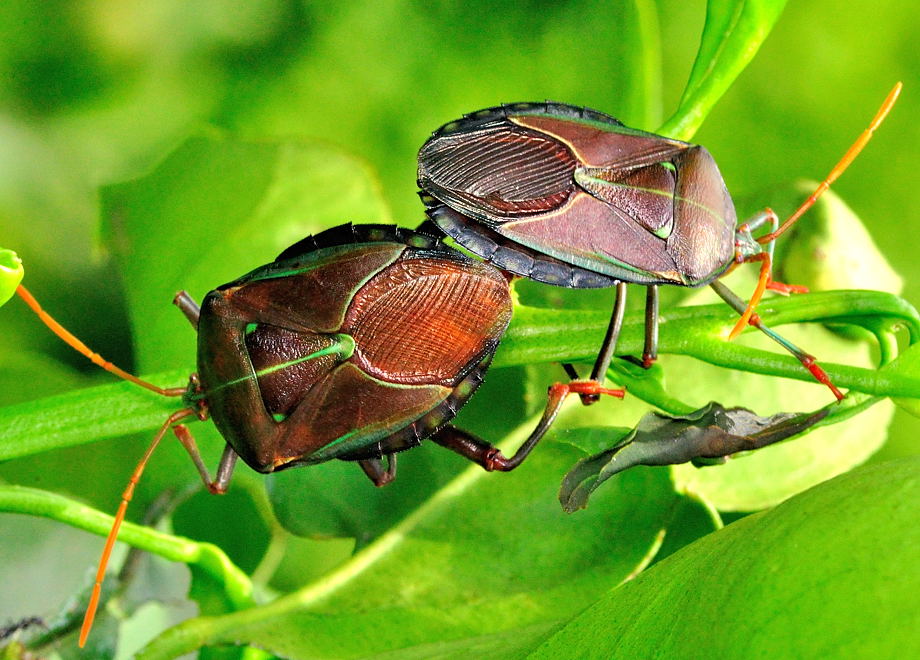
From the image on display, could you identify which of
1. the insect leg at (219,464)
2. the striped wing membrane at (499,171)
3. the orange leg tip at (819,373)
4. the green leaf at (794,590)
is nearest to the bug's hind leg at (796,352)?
the orange leg tip at (819,373)

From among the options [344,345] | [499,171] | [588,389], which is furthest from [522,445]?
[499,171]

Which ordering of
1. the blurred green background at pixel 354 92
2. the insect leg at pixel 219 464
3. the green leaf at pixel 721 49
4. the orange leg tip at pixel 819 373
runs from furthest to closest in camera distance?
the blurred green background at pixel 354 92, the insect leg at pixel 219 464, the green leaf at pixel 721 49, the orange leg tip at pixel 819 373

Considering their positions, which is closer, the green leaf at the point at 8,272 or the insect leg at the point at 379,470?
the green leaf at the point at 8,272

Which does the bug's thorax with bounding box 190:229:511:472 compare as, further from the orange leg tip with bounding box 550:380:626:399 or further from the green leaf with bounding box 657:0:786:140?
the green leaf with bounding box 657:0:786:140

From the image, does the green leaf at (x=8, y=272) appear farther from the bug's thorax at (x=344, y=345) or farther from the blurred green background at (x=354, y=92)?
the blurred green background at (x=354, y=92)

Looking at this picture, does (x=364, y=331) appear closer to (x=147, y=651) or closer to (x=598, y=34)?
(x=147, y=651)

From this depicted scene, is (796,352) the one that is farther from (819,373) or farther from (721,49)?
(721,49)
